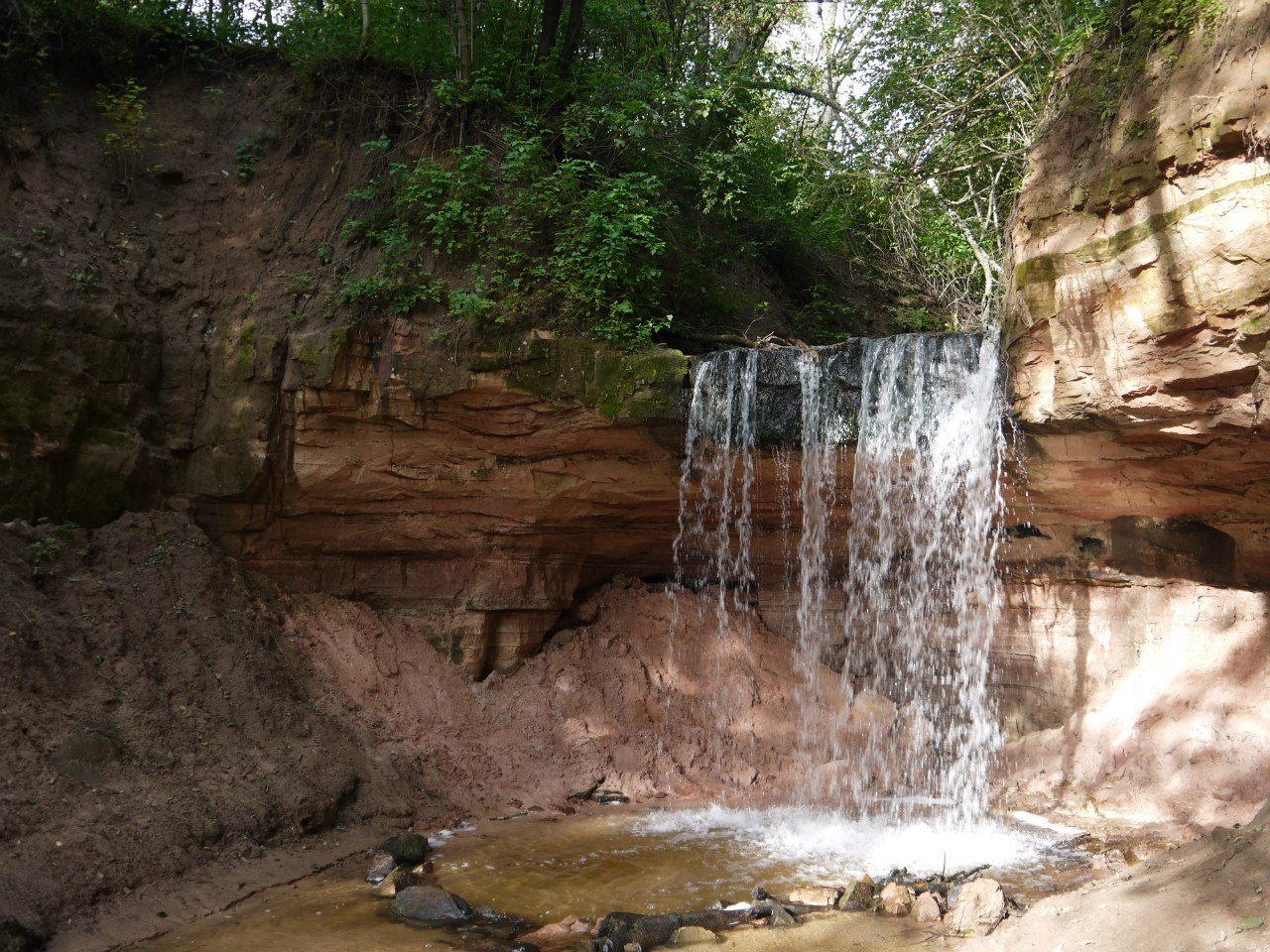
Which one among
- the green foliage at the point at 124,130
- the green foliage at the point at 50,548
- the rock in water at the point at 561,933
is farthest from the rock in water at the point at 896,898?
the green foliage at the point at 124,130

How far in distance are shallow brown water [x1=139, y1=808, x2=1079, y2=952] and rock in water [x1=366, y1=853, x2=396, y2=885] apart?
83 mm

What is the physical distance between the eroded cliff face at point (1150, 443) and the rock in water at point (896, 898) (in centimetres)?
325

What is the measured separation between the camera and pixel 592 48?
13.7 meters

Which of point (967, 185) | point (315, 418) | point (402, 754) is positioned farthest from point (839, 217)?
point (402, 754)

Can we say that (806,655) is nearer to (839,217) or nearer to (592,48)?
(839,217)

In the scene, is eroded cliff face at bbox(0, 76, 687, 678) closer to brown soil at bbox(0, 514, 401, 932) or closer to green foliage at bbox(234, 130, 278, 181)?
green foliage at bbox(234, 130, 278, 181)

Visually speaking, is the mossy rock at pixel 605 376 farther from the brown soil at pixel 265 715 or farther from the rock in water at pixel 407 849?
the rock in water at pixel 407 849

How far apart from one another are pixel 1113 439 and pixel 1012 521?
177 cm

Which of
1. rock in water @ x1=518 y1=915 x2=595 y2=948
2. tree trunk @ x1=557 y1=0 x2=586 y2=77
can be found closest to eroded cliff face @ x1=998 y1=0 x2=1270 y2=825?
rock in water @ x1=518 y1=915 x2=595 y2=948

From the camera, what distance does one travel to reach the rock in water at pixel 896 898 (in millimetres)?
6047

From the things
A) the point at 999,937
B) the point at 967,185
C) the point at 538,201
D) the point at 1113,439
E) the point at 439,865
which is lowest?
the point at 439,865

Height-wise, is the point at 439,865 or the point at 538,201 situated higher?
the point at 538,201

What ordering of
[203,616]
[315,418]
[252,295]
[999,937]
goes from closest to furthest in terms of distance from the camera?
1. [999,937]
2. [203,616]
3. [315,418]
4. [252,295]

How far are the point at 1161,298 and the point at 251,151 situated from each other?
9790 millimetres
